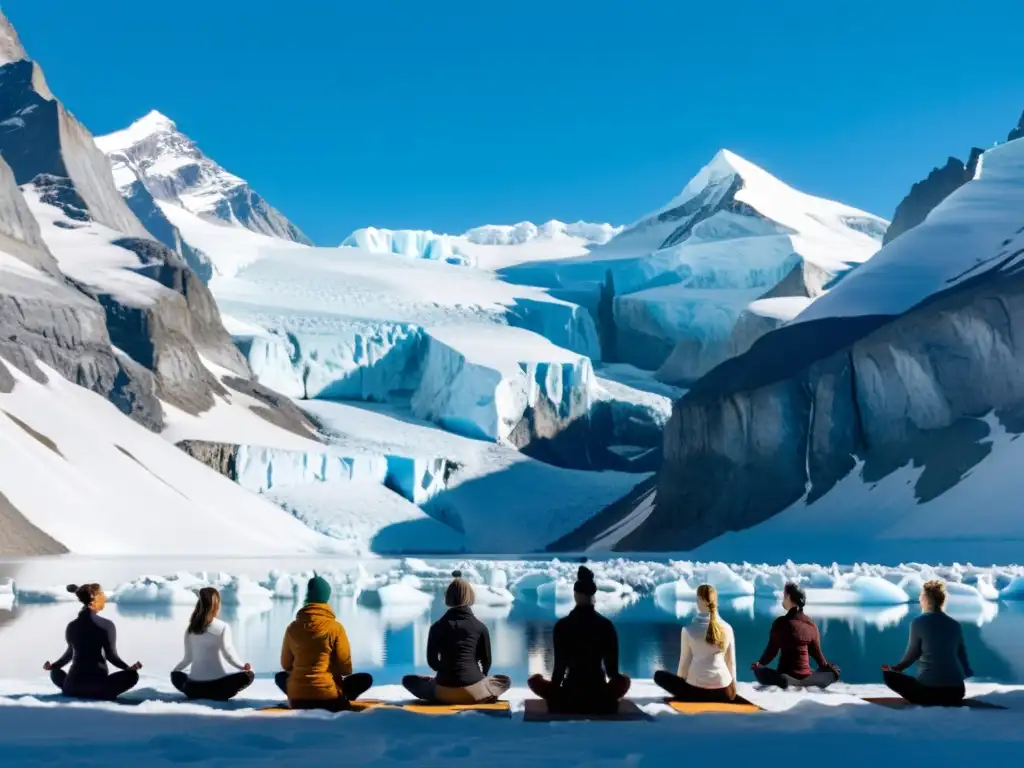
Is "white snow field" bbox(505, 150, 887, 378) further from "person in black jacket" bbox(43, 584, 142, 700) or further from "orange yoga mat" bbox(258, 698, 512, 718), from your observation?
"person in black jacket" bbox(43, 584, 142, 700)

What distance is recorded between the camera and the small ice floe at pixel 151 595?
27719 mm

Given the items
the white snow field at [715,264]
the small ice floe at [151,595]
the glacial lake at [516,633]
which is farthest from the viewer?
the white snow field at [715,264]

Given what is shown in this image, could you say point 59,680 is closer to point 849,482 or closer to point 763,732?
point 763,732

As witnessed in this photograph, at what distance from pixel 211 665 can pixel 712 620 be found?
13.6ft

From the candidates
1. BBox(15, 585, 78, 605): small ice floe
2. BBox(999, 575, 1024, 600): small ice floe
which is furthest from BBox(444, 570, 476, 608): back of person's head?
BBox(999, 575, 1024, 600): small ice floe

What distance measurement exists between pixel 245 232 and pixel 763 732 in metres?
137

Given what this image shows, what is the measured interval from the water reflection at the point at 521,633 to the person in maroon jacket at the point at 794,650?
10.4 feet

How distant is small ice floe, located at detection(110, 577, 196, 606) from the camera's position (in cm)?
2772

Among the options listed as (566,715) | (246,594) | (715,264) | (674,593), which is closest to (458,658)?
(566,715)

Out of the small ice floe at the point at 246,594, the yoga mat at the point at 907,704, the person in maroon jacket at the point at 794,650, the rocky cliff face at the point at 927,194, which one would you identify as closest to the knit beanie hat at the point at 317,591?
the person in maroon jacket at the point at 794,650

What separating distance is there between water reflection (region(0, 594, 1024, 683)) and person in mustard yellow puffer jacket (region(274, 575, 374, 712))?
4.79m

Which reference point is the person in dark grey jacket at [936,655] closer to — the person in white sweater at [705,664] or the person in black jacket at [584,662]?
the person in white sweater at [705,664]

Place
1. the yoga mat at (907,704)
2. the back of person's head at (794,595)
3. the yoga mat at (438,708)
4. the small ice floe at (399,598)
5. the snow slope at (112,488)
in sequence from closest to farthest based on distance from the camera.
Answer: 1. the yoga mat at (438,708)
2. the yoga mat at (907,704)
3. the back of person's head at (794,595)
4. the small ice floe at (399,598)
5. the snow slope at (112,488)

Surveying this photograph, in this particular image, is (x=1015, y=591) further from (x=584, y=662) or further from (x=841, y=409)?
(x=841, y=409)
